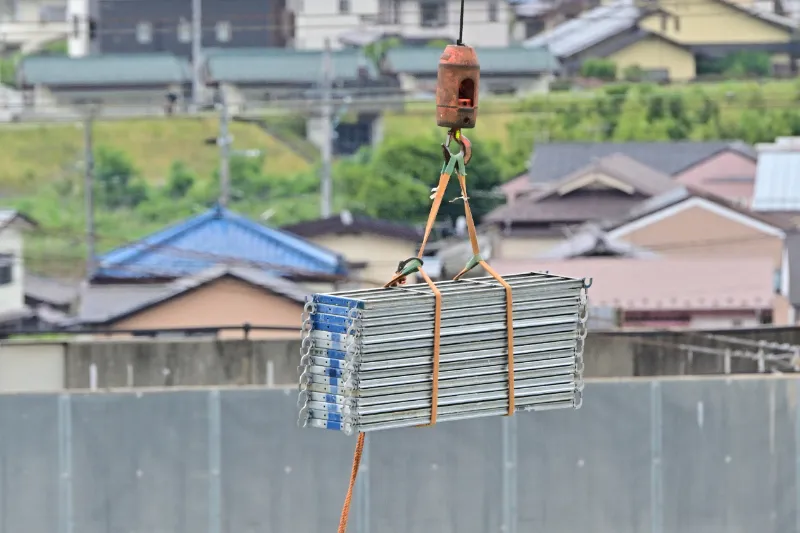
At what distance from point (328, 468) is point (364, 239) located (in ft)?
70.7

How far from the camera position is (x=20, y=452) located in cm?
884

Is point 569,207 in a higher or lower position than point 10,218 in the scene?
lower

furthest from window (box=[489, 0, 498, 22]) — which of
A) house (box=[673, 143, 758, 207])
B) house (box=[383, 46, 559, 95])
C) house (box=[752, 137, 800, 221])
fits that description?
house (box=[752, 137, 800, 221])

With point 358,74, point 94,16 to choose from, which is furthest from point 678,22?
point 94,16

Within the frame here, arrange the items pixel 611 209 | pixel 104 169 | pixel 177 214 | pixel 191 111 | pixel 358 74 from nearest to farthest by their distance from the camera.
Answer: pixel 611 209
pixel 177 214
pixel 104 169
pixel 191 111
pixel 358 74

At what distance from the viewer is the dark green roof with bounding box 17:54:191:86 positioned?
5431 centimetres

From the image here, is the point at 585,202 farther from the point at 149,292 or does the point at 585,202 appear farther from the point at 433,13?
the point at 433,13

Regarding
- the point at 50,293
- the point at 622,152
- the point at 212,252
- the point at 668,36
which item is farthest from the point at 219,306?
the point at 668,36

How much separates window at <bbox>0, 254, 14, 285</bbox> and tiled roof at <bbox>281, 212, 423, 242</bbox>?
251 inches

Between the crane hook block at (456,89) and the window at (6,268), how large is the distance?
1953cm

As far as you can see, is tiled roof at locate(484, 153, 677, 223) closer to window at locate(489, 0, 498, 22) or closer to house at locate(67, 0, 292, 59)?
house at locate(67, 0, 292, 59)

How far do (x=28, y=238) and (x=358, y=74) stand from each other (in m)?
18.4

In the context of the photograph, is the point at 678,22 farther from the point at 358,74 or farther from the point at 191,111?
the point at 191,111

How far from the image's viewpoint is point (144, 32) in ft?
205
